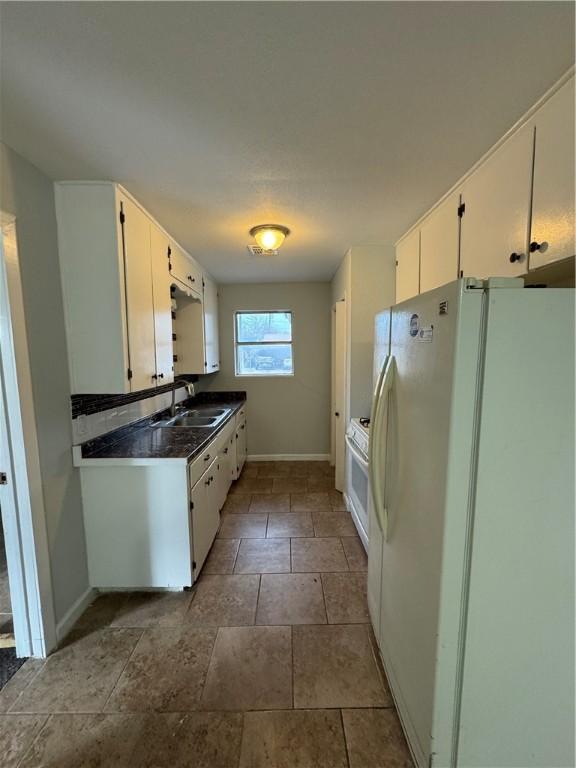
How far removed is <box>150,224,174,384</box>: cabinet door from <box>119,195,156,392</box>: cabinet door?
0.07 m

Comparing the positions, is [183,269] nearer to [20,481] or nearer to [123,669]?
[20,481]

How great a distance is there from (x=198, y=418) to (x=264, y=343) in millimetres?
1662

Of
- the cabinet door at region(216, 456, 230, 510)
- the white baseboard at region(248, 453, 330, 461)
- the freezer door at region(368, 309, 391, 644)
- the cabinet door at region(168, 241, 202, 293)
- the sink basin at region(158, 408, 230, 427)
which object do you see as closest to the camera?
the freezer door at region(368, 309, 391, 644)

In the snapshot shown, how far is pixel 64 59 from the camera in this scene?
1.00 m

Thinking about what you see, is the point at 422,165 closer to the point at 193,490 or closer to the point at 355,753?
the point at 193,490

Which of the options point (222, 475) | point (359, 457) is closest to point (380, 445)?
point (359, 457)

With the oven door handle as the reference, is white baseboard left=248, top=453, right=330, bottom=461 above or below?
below

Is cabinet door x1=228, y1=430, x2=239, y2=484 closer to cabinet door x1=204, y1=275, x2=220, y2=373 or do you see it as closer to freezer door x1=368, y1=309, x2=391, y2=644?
cabinet door x1=204, y1=275, x2=220, y2=373

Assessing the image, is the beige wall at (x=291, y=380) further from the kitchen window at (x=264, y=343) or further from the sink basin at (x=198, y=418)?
the sink basin at (x=198, y=418)

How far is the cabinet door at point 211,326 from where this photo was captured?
3.70 meters

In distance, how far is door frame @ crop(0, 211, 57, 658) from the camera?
4.72 feet

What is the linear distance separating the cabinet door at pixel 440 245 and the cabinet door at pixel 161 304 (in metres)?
1.86

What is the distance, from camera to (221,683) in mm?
Answer: 1490

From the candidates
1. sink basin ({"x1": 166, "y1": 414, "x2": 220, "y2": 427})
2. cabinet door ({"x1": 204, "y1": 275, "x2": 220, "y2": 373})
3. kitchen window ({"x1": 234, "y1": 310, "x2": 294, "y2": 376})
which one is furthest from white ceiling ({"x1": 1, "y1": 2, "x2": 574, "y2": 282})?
kitchen window ({"x1": 234, "y1": 310, "x2": 294, "y2": 376})
